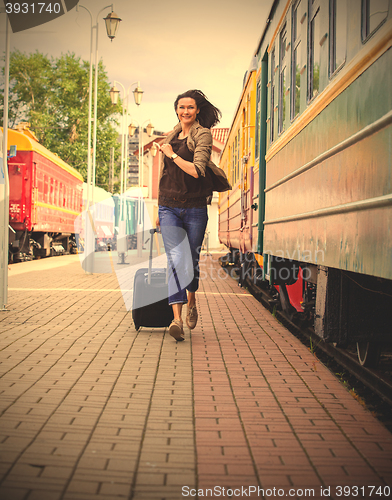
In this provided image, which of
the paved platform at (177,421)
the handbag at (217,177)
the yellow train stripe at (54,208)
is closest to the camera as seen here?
the paved platform at (177,421)

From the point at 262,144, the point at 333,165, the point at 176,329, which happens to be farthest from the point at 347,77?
the point at 262,144

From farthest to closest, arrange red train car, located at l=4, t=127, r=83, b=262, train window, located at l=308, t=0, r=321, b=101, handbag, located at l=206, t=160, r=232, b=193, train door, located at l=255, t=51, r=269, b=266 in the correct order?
red train car, located at l=4, t=127, r=83, b=262 → train door, located at l=255, t=51, r=269, b=266 → handbag, located at l=206, t=160, r=232, b=193 → train window, located at l=308, t=0, r=321, b=101

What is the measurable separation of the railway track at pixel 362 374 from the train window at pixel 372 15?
2.16 m

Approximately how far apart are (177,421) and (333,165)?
1.85m

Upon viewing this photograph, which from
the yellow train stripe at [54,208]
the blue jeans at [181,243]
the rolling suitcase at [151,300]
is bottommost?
the rolling suitcase at [151,300]

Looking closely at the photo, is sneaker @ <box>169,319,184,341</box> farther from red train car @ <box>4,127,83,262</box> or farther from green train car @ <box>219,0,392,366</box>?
red train car @ <box>4,127,83,262</box>

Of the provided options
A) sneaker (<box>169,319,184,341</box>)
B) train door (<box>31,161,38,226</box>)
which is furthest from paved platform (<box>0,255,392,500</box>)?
train door (<box>31,161,38,226</box>)

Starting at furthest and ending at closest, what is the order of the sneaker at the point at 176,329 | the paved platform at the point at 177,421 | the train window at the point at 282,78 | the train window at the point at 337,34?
the train window at the point at 282,78, the sneaker at the point at 176,329, the train window at the point at 337,34, the paved platform at the point at 177,421

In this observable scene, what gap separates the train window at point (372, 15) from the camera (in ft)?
9.18

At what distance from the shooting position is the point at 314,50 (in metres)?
4.34

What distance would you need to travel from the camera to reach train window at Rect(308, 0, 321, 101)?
420 cm

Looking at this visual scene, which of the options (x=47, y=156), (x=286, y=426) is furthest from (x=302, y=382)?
(x=47, y=156)

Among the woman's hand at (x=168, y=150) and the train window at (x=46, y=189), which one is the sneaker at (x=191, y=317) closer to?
the woman's hand at (x=168, y=150)

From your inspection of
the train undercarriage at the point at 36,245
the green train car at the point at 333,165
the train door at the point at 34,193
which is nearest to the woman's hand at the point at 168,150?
the green train car at the point at 333,165
